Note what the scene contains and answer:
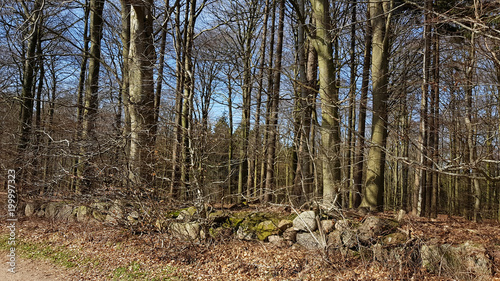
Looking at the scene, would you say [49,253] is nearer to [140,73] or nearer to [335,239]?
[140,73]

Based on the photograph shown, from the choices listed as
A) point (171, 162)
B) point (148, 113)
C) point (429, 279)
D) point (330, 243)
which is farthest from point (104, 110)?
point (429, 279)

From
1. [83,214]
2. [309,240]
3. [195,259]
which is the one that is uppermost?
[309,240]

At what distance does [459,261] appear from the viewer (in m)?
4.52

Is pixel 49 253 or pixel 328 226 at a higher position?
pixel 328 226

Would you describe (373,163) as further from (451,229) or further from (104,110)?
(104,110)

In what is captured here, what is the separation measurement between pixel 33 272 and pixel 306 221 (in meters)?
5.15

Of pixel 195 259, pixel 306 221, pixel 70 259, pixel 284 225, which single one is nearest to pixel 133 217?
pixel 70 259

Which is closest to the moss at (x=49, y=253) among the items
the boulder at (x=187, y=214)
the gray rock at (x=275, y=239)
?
the boulder at (x=187, y=214)

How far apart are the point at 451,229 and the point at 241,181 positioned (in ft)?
32.7

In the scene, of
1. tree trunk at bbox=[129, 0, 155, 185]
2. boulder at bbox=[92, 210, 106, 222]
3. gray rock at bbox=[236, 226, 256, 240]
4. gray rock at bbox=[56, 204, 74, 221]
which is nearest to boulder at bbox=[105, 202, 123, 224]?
boulder at bbox=[92, 210, 106, 222]

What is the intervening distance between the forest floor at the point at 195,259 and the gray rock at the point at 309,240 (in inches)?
4.9

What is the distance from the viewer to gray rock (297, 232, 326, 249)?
5.46 m

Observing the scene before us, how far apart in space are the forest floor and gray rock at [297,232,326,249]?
12 centimetres

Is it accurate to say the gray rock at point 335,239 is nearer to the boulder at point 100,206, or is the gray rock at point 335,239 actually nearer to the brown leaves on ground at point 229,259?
the brown leaves on ground at point 229,259
